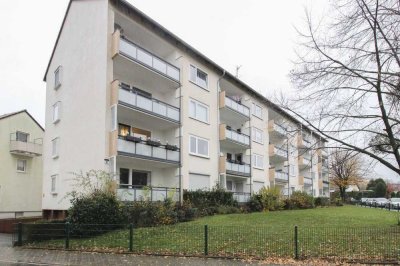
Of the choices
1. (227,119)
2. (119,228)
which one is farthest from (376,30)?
(227,119)

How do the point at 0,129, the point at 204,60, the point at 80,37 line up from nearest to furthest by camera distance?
the point at 80,37
the point at 204,60
the point at 0,129

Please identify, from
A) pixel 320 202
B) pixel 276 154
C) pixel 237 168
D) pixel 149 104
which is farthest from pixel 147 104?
pixel 320 202

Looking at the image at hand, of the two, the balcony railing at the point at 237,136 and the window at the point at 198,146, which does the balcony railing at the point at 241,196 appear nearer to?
the window at the point at 198,146

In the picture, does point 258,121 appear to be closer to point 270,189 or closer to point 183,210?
point 270,189

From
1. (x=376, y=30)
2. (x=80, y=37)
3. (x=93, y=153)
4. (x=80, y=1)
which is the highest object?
(x=80, y=1)

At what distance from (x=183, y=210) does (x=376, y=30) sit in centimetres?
1399

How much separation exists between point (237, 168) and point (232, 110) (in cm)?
477

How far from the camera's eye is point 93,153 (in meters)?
22.7

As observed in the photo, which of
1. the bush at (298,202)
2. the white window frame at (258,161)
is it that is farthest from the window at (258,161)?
the bush at (298,202)

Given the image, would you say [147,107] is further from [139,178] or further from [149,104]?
[139,178]

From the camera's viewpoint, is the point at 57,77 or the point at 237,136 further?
the point at 237,136

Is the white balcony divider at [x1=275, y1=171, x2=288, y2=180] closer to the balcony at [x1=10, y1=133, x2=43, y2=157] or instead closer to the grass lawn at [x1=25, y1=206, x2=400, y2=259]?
the balcony at [x1=10, y1=133, x2=43, y2=157]

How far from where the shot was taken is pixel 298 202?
37562mm

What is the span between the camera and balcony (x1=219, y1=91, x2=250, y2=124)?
1307 inches
